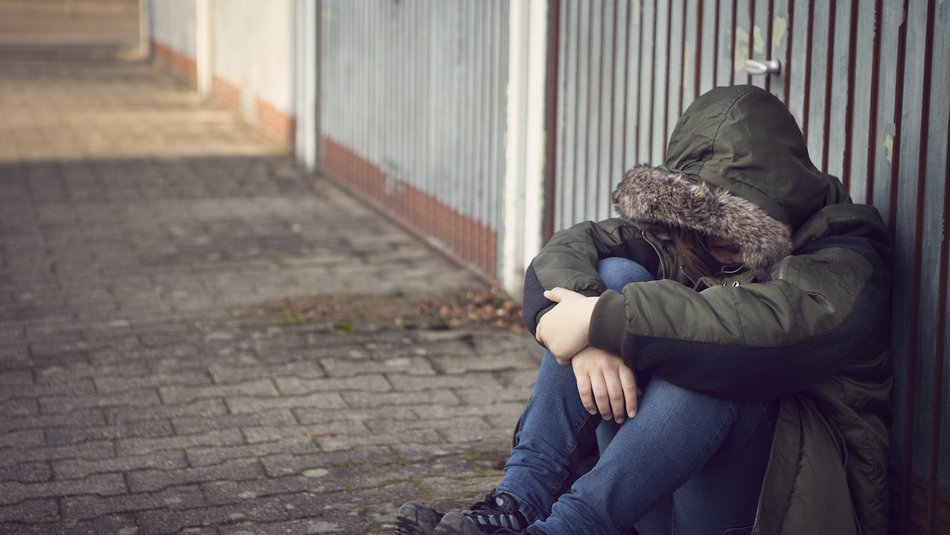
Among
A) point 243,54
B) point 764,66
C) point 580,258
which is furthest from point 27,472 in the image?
point 243,54

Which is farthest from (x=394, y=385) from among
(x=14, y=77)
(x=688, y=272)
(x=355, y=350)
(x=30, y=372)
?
(x=14, y=77)

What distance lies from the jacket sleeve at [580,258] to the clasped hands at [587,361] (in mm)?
79

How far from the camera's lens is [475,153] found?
24.5 ft

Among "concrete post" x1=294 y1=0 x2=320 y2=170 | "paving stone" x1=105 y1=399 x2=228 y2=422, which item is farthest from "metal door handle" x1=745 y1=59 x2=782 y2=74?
"concrete post" x1=294 y1=0 x2=320 y2=170

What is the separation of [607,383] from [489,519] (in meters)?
0.46

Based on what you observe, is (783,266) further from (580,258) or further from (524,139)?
(524,139)

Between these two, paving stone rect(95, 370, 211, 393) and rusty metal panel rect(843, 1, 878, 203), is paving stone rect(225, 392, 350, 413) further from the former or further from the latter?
rusty metal panel rect(843, 1, 878, 203)

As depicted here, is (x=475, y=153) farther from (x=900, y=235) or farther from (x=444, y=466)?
(x=900, y=235)

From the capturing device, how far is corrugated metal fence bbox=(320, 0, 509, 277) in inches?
287

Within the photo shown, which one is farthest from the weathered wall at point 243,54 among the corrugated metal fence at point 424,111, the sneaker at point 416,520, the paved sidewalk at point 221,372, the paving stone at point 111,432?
the sneaker at point 416,520

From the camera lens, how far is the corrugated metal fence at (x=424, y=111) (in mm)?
7293

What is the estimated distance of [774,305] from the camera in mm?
2961

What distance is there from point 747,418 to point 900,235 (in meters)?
0.90

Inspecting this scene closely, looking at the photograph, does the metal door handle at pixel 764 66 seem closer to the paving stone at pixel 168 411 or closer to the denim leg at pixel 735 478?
the denim leg at pixel 735 478
